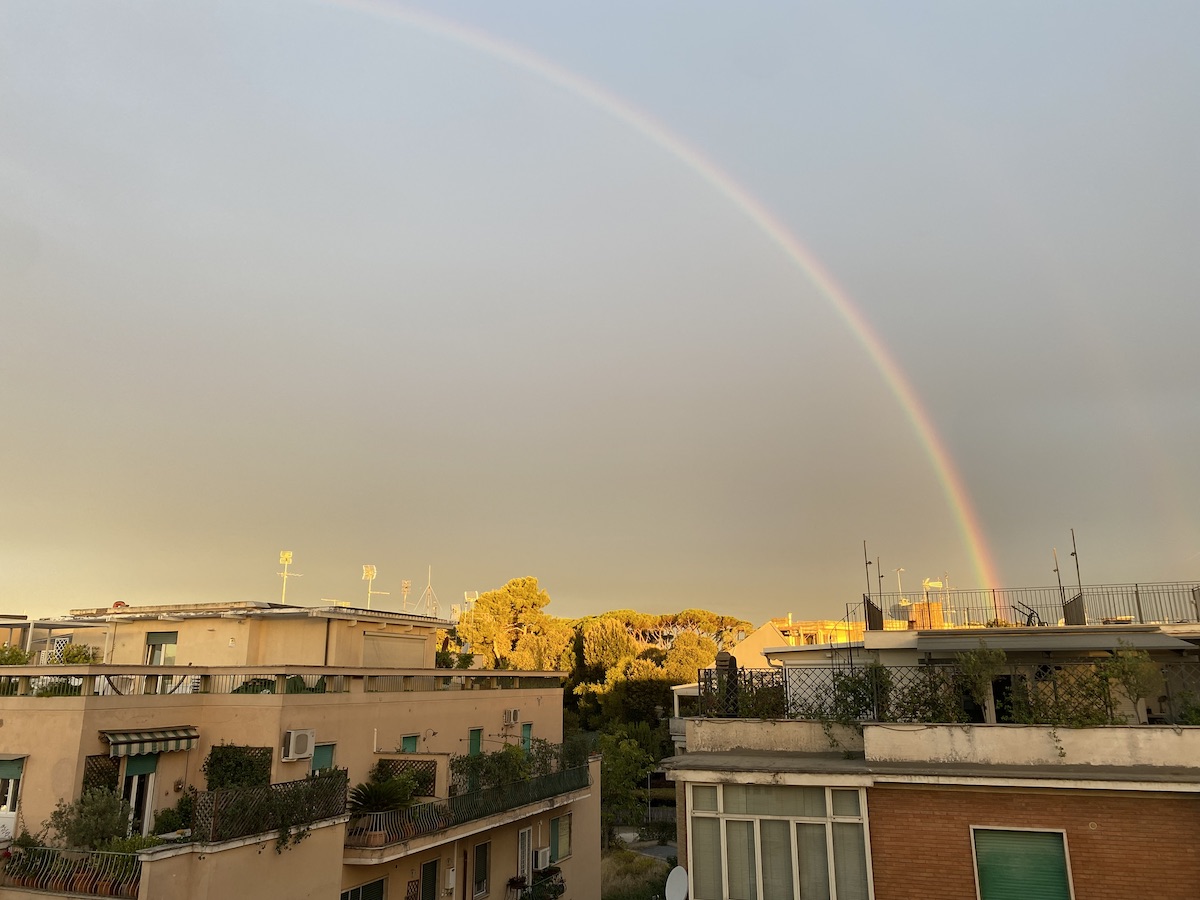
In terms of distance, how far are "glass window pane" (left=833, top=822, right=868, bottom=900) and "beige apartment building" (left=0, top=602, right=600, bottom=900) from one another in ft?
34.0

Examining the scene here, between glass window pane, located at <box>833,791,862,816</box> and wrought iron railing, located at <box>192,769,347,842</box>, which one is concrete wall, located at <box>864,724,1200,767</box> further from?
wrought iron railing, located at <box>192,769,347,842</box>

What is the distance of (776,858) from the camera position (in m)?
10.1

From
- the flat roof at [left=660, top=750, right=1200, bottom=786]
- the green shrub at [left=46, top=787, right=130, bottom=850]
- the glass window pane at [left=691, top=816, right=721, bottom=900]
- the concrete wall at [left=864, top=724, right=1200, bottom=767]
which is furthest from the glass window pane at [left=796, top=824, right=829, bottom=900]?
the green shrub at [left=46, top=787, right=130, bottom=850]

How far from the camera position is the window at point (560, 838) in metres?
28.6

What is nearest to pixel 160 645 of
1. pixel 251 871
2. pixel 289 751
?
pixel 289 751

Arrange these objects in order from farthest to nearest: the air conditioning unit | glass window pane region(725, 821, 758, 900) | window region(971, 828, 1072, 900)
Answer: the air conditioning unit
glass window pane region(725, 821, 758, 900)
window region(971, 828, 1072, 900)

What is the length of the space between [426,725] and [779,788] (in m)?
15.2

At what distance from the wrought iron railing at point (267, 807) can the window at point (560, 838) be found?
13.5m

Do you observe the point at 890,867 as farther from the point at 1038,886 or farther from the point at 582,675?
the point at 582,675

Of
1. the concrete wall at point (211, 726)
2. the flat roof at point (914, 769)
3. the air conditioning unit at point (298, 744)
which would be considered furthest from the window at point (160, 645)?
the flat roof at point (914, 769)

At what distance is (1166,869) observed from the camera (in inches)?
352

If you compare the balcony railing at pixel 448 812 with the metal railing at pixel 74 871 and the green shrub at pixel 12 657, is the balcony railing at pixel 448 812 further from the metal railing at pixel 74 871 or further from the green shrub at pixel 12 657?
the green shrub at pixel 12 657

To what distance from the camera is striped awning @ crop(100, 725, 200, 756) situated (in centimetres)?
1558

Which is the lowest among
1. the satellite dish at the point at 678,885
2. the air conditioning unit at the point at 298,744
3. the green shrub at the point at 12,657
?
the satellite dish at the point at 678,885
